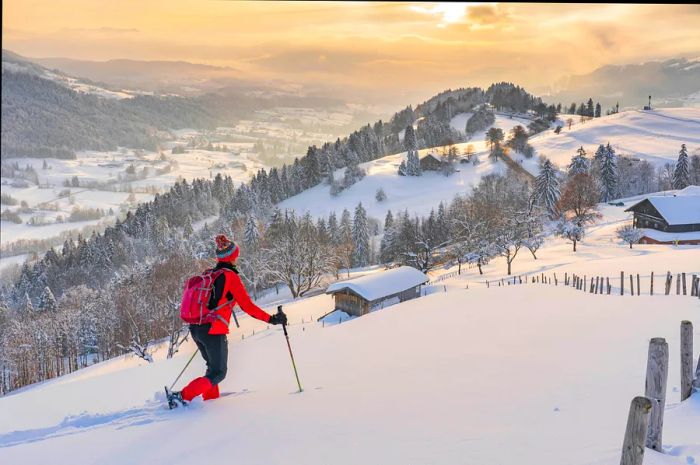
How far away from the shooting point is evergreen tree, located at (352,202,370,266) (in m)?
51.9

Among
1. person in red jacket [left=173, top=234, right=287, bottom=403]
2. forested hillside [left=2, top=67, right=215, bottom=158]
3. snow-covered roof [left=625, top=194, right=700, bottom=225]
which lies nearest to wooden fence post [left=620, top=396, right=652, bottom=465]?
person in red jacket [left=173, top=234, right=287, bottom=403]

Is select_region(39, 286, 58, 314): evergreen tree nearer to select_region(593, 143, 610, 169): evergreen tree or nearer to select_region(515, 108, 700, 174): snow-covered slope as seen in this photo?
select_region(593, 143, 610, 169): evergreen tree

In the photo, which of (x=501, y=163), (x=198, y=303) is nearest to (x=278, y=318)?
(x=198, y=303)

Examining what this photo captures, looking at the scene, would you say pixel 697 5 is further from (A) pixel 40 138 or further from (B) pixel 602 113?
(A) pixel 40 138

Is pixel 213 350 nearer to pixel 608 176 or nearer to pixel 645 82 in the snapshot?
pixel 645 82

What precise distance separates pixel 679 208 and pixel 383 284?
12.7 m

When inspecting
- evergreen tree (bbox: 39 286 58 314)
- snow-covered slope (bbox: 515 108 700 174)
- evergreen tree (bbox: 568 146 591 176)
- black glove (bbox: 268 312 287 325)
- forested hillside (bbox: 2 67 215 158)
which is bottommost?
evergreen tree (bbox: 39 286 58 314)

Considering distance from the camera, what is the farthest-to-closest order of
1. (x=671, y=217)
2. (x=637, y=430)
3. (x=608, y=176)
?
(x=608, y=176)
(x=671, y=217)
(x=637, y=430)

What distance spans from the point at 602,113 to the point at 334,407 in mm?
26537

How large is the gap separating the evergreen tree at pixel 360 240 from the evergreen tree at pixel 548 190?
2515 cm

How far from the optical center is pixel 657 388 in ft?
9.19

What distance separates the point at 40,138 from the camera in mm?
142250

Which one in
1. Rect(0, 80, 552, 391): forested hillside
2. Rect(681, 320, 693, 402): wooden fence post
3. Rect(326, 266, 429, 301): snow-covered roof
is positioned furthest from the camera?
Rect(0, 80, 552, 391): forested hillside

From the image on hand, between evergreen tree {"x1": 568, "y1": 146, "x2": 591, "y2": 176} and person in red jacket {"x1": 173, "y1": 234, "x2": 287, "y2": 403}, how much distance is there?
911 inches
